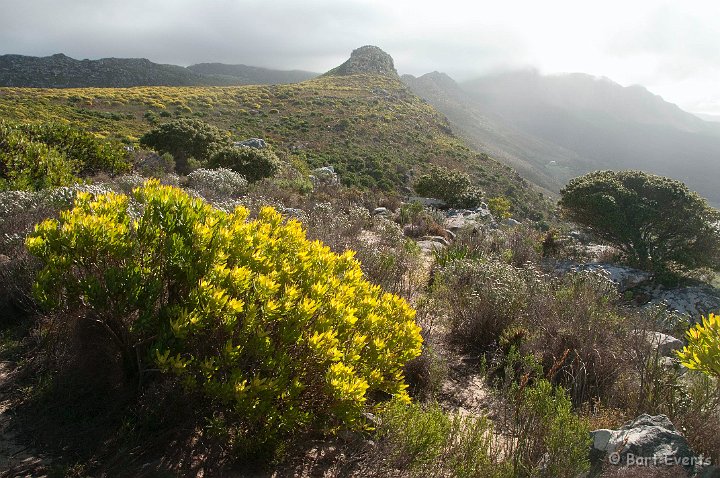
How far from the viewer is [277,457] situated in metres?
2.52

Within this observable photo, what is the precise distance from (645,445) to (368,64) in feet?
280

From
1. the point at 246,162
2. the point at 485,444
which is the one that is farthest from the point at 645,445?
the point at 246,162

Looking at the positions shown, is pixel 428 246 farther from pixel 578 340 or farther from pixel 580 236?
pixel 580 236

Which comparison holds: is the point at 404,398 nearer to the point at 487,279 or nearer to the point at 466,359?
the point at 466,359

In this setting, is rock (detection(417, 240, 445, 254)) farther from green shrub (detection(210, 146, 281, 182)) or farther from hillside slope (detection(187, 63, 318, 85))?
hillside slope (detection(187, 63, 318, 85))

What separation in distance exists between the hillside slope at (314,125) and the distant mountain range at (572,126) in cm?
2548

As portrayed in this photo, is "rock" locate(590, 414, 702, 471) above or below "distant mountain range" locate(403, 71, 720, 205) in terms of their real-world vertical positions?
below

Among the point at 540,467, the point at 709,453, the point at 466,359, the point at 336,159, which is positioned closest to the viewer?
the point at 540,467

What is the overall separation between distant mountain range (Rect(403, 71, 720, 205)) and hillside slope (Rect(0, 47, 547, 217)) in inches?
1003

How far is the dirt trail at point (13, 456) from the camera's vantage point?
91.0 inches

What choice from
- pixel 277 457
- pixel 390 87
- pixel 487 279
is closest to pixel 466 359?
pixel 487 279

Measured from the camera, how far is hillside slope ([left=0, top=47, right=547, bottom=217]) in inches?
1147

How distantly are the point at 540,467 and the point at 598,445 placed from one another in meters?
0.52

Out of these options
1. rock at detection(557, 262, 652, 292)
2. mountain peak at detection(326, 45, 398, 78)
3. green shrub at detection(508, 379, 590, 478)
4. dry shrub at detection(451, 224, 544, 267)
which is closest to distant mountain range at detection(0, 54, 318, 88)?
mountain peak at detection(326, 45, 398, 78)
